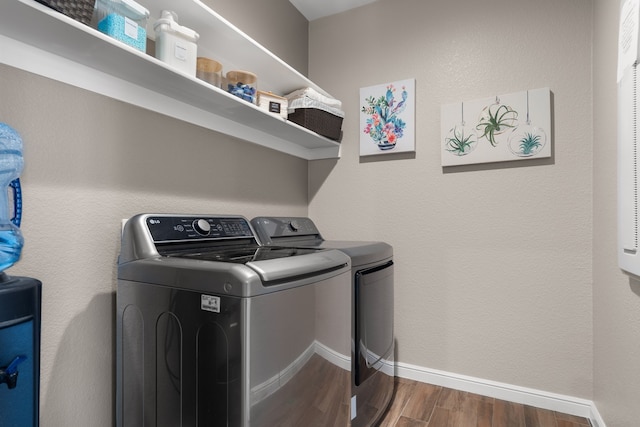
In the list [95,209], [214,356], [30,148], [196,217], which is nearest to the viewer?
[214,356]

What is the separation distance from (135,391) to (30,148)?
0.81 meters

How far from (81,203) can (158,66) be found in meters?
0.53

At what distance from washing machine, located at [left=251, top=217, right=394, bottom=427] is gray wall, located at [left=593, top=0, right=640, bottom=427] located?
0.91 metres

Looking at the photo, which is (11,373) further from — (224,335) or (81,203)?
(81,203)

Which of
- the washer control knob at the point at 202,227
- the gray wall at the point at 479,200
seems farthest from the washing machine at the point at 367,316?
the gray wall at the point at 479,200

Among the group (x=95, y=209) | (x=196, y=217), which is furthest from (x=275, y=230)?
(x=95, y=209)

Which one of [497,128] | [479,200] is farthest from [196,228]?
[497,128]

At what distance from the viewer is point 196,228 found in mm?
1371

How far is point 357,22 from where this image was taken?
2.43 meters

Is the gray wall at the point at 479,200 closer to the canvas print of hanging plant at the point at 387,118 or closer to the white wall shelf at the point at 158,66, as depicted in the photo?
the canvas print of hanging plant at the point at 387,118

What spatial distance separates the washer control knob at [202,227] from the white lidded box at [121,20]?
63 centimetres

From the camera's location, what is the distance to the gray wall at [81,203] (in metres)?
1.06

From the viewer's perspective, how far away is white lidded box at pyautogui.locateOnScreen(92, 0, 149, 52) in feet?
3.60

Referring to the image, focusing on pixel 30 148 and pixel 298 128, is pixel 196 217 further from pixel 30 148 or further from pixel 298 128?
pixel 298 128
